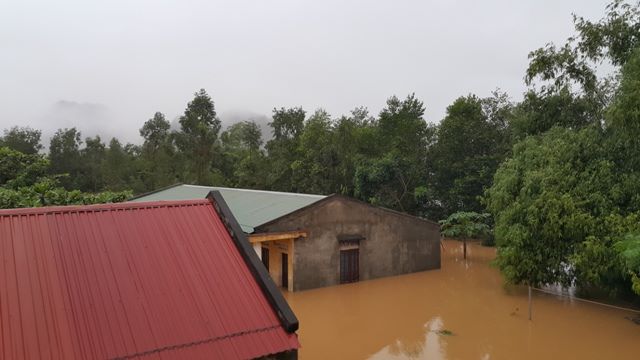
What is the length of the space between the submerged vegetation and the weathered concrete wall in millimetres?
3480

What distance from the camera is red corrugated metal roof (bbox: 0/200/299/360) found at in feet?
16.7

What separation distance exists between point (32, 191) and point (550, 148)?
24481 millimetres

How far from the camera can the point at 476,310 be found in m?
15.9

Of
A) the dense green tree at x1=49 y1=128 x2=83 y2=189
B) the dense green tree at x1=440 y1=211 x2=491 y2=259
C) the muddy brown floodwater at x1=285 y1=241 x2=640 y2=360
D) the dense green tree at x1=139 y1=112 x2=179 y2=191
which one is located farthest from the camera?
the dense green tree at x1=49 y1=128 x2=83 y2=189

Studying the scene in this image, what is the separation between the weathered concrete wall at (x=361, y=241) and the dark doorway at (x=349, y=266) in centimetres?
21

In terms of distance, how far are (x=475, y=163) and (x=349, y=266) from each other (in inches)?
544

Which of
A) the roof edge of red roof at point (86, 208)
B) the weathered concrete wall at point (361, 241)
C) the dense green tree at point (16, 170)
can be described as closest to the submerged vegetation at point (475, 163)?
the dense green tree at point (16, 170)

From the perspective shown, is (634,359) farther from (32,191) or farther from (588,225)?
(32,191)

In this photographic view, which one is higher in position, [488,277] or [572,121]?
[572,121]

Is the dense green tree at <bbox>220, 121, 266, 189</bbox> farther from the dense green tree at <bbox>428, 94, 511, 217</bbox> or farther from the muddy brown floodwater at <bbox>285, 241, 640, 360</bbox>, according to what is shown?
the muddy brown floodwater at <bbox>285, 241, 640, 360</bbox>

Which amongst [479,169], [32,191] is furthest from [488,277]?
[32,191]

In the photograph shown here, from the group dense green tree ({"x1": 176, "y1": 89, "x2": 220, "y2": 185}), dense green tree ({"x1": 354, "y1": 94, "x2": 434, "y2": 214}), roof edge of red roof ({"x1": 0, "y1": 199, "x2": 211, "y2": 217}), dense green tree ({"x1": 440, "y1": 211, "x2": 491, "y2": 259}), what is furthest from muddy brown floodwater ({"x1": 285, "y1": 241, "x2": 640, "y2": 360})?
dense green tree ({"x1": 176, "y1": 89, "x2": 220, "y2": 185})

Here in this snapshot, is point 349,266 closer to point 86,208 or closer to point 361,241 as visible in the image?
point 361,241

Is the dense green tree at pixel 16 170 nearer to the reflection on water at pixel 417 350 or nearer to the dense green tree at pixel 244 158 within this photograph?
the dense green tree at pixel 244 158
